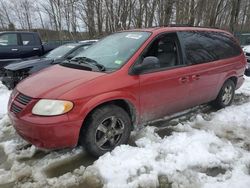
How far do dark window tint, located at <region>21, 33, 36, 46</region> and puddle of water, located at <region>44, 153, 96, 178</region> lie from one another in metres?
7.76

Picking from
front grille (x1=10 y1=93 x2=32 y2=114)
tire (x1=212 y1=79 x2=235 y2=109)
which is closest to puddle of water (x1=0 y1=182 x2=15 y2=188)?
front grille (x1=10 y1=93 x2=32 y2=114)

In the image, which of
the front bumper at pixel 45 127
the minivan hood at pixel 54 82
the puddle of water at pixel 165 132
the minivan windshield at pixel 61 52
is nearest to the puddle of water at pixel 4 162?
the front bumper at pixel 45 127

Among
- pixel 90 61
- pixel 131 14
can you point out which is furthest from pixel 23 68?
pixel 131 14

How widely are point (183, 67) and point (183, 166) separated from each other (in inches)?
69.4

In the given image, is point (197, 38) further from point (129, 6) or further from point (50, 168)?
point (129, 6)

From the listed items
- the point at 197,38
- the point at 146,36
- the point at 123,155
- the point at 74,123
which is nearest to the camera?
the point at 74,123

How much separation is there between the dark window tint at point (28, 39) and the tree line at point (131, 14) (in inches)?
273

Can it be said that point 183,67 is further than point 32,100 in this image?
Yes

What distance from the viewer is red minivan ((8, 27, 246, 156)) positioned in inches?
127

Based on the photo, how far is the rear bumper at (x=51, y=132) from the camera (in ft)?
10.3

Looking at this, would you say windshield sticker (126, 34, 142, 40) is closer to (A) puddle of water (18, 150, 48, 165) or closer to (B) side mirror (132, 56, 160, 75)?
(B) side mirror (132, 56, 160, 75)

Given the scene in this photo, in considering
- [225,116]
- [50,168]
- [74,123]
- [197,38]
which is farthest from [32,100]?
[225,116]

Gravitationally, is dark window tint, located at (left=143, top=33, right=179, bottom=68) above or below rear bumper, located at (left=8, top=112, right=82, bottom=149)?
above

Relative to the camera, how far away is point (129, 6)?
66.6 ft
